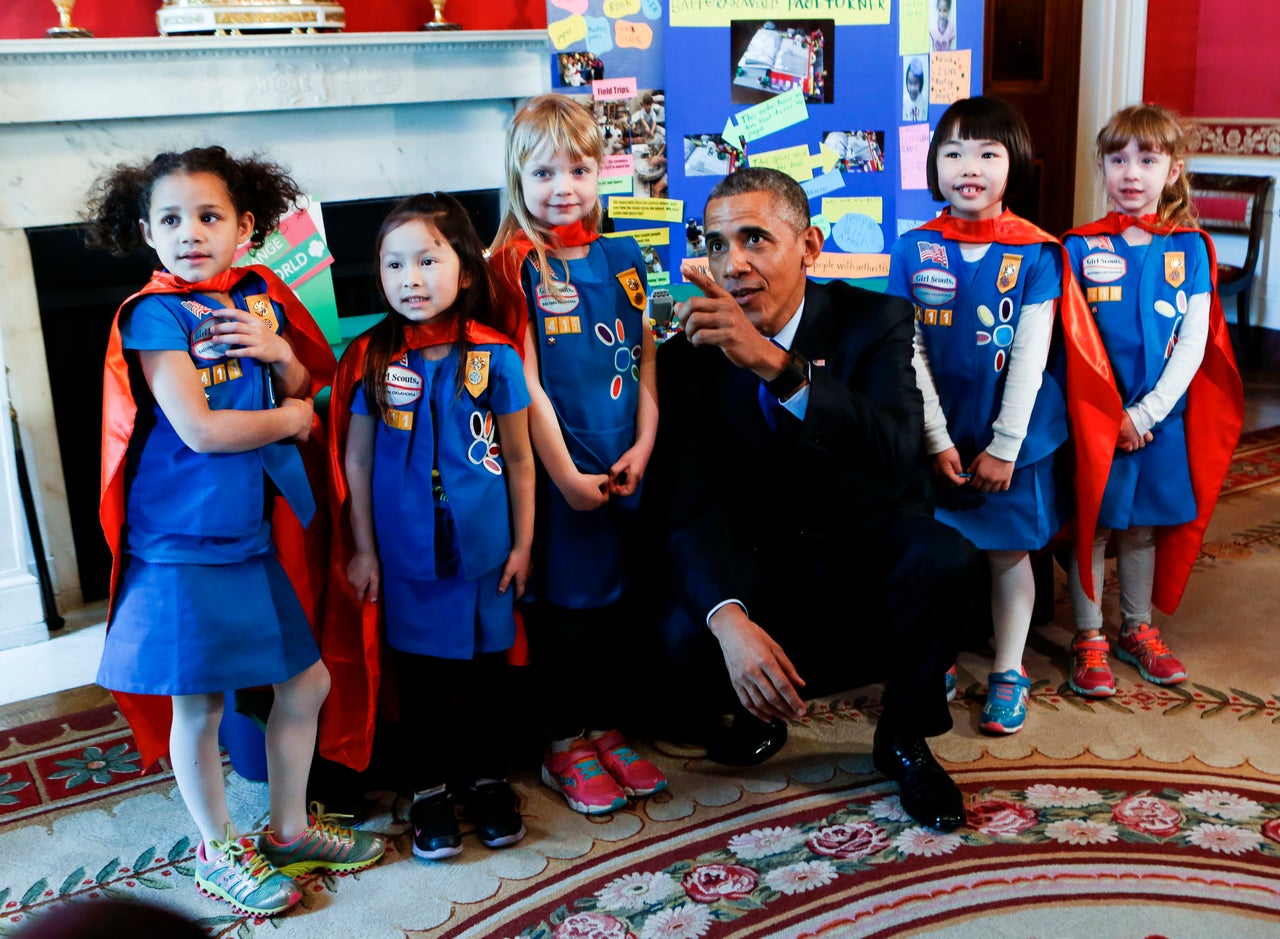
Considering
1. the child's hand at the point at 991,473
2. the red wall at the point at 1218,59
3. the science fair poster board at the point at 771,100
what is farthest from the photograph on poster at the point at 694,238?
the red wall at the point at 1218,59

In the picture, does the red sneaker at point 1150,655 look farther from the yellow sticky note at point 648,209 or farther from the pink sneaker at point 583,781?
the yellow sticky note at point 648,209

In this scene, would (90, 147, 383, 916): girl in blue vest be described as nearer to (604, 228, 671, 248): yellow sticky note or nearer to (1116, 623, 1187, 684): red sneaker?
(604, 228, 671, 248): yellow sticky note

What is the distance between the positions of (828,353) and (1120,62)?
10.0 ft

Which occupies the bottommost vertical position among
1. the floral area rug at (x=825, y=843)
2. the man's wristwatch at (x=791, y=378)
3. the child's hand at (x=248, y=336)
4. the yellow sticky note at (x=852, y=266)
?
the floral area rug at (x=825, y=843)

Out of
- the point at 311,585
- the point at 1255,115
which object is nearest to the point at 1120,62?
the point at 1255,115

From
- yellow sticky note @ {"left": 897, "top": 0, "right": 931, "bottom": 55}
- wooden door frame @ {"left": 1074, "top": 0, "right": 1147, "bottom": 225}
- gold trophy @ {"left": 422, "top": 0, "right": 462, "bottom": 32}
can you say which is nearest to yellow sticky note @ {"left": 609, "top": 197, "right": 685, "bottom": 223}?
gold trophy @ {"left": 422, "top": 0, "right": 462, "bottom": 32}

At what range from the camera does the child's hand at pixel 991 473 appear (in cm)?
222

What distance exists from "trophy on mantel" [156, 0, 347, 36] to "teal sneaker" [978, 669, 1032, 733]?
2259mm

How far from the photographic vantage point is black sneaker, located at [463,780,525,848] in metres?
1.92

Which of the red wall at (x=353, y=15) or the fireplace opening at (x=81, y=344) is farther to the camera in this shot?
the fireplace opening at (x=81, y=344)

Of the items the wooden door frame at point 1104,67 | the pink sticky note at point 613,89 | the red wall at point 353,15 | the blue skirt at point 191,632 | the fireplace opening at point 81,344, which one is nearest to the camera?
the blue skirt at point 191,632

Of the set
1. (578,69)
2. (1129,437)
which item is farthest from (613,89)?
(1129,437)

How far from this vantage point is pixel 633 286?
Answer: 6.85 ft

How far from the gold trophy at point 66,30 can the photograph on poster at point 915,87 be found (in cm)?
212
